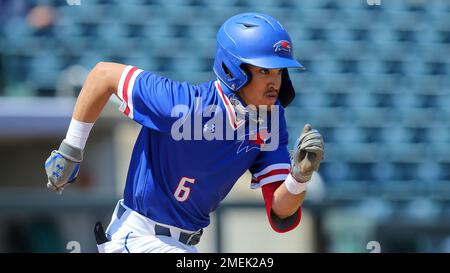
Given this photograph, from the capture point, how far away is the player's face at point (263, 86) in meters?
3.20

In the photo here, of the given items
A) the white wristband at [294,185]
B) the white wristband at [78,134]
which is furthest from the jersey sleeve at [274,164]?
the white wristband at [78,134]

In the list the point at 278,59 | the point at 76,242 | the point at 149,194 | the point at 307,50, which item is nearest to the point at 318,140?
the point at 278,59

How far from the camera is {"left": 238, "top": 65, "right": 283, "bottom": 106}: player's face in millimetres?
3199

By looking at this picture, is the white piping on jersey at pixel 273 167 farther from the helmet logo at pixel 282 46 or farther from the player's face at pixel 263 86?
the helmet logo at pixel 282 46

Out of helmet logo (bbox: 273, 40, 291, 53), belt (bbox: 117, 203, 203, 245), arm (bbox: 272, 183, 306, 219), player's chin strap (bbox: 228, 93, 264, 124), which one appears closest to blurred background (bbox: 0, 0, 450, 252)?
belt (bbox: 117, 203, 203, 245)

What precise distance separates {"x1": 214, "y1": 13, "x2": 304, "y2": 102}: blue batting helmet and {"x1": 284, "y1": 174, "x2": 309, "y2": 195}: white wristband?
358 mm

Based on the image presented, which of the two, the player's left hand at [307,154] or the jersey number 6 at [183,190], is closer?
the player's left hand at [307,154]

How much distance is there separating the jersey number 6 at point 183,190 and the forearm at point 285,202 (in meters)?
0.30

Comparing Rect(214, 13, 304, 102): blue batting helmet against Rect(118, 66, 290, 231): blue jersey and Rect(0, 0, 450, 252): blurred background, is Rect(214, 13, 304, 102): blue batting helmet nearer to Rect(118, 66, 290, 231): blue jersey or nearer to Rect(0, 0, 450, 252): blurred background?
Rect(118, 66, 290, 231): blue jersey

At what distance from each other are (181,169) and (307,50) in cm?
338

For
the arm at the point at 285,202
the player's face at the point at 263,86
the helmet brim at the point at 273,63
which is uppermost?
the helmet brim at the point at 273,63

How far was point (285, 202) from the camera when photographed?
3248mm

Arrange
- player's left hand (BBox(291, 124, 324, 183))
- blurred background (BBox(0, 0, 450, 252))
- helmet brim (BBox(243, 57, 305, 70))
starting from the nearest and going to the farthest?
player's left hand (BBox(291, 124, 324, 183)) → helmet brim (BBox(243, 57, 305, 70)) → blurred background (BBox(0, 0, 450, 252))

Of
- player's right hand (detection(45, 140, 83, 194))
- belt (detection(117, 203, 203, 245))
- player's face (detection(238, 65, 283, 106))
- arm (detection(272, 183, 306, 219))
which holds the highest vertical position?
player's face (detection(238, 65, 283, 106))
